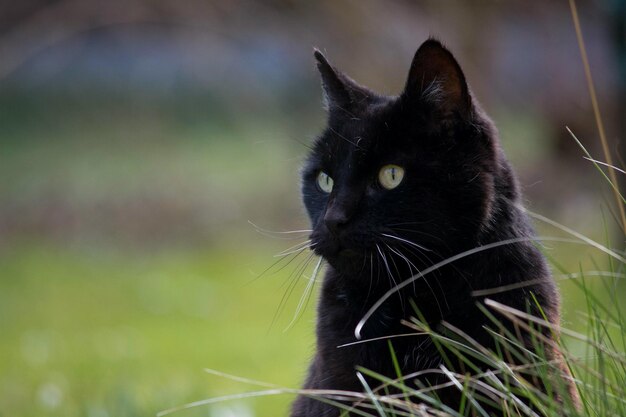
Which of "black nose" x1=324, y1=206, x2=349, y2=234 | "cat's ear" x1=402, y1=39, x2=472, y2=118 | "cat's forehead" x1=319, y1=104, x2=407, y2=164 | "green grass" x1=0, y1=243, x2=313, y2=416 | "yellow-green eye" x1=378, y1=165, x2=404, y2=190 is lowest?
"green grass" x1=0, y1=243, x2=313, y2=416

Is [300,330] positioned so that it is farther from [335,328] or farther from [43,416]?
[335,328]

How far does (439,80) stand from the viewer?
2.00 meters

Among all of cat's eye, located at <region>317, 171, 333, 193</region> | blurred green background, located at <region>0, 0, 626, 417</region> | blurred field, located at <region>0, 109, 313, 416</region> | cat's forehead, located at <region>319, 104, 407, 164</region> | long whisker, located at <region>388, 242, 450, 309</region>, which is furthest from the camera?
blurred green background, located at <region>0, 0, 626, 417</region>

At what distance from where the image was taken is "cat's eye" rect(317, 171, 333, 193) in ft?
7.18

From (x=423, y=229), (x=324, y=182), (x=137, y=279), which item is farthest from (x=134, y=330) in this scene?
(x=423, y=229)

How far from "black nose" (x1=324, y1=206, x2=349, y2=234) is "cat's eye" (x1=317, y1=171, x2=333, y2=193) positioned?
0.20 metres

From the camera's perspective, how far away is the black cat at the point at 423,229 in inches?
76.8

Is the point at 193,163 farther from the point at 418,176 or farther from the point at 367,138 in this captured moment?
the point at 418,176

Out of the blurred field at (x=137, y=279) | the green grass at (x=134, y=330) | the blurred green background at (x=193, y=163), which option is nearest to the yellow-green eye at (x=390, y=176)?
the blurred green background at (x=193, y=163)

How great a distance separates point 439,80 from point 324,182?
40cm

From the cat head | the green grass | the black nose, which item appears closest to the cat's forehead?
the cat head

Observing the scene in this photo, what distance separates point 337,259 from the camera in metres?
2.02

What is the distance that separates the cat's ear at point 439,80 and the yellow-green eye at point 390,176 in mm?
161

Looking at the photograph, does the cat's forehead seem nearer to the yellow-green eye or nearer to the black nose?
the yellow-green eye
